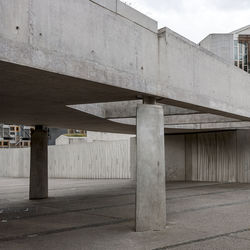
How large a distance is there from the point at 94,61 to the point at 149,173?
3248 millimetres

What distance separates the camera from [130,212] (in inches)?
517

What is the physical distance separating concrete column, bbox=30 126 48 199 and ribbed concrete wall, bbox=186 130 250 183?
12168mm

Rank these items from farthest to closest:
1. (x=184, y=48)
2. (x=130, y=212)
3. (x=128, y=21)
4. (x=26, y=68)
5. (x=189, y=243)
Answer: (x=130, y=212)
(x=184, y=48)
(x=128, y=21)
(x=189, y=243)
(x=26, y=68)

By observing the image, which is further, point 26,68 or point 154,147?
point 154,147

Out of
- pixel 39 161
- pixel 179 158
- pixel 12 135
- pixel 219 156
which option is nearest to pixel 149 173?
pixel 39 161

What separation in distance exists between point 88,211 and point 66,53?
23.1ft

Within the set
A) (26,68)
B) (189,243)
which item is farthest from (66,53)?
(189,243)

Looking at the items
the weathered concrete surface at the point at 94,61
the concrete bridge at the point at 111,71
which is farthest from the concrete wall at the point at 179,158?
the weathered concrete surface at the point at 94,61

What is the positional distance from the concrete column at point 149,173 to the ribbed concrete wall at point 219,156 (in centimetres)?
1618

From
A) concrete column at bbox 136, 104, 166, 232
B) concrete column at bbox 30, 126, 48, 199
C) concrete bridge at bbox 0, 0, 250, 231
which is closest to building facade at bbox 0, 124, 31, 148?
concrete column at bbox 30, 126, 48, 199

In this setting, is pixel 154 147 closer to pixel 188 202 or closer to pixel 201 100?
pixel 201 100

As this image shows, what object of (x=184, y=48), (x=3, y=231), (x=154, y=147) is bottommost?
(x=3, y=231)

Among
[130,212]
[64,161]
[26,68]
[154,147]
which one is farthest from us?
[64,161]

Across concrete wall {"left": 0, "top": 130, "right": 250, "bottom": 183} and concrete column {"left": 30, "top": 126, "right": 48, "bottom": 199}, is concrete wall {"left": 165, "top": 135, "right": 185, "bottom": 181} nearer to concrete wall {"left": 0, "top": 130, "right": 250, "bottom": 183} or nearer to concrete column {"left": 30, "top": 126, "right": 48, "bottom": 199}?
concrete wall {"left": 0, "top": 130, "right": 250, "bottom": 183}
